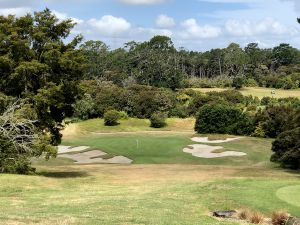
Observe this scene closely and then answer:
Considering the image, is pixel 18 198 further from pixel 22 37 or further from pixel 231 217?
pixel 22 37

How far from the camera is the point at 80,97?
33.3 meters

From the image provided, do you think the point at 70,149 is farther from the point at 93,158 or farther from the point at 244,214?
the point at 244,214

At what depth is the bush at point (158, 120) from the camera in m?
76.1

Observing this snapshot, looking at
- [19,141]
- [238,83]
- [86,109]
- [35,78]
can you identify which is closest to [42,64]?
[35,78]

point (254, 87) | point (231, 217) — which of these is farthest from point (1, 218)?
point (254, 87)

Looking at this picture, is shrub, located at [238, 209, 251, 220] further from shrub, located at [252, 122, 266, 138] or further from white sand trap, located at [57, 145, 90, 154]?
shrub, located at [252, 122, 266, 138]

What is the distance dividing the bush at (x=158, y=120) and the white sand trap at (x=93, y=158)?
2523 centimetres

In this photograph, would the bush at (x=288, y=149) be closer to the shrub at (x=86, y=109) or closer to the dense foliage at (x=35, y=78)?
the dense foliage at (x=35, y=78)

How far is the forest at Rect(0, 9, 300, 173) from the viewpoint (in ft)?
101

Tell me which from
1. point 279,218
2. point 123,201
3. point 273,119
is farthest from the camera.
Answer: point 273,119

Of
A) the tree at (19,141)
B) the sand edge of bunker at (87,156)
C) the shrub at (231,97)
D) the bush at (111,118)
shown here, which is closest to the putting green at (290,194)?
the tree at (19,141)

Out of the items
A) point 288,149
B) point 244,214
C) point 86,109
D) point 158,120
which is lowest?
point 158,120

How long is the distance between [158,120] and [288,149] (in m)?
38.3

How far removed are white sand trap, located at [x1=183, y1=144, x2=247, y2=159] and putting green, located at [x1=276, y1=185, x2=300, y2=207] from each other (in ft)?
84.7
